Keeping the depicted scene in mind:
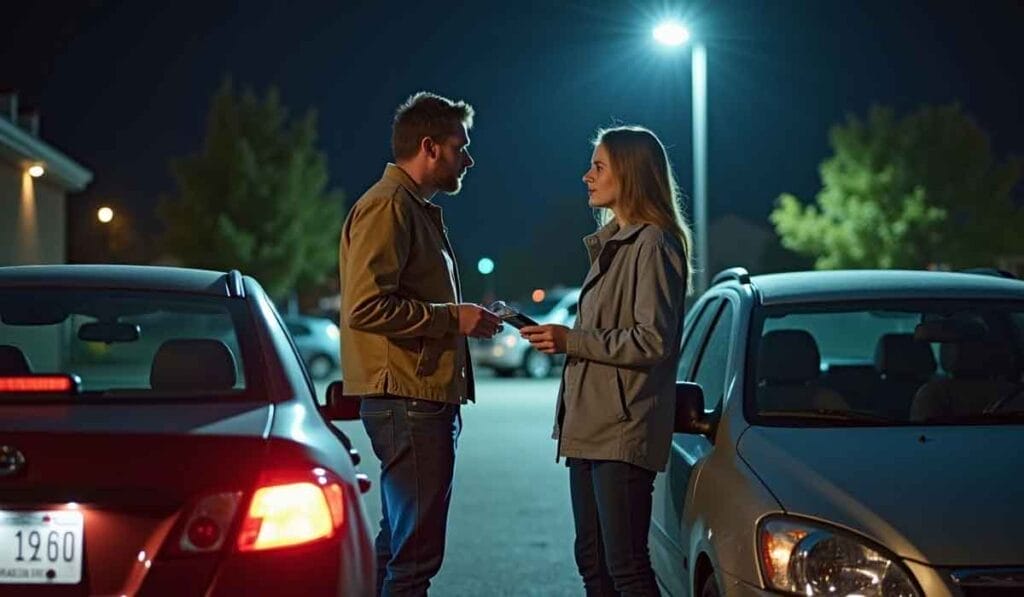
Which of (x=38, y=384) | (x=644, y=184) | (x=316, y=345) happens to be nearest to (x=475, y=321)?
(x=644, y=184)

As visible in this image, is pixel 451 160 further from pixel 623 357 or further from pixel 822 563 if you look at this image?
pixel 822 563

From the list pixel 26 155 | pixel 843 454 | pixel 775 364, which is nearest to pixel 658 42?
pixel 26 155

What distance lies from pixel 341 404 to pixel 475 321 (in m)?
0.53

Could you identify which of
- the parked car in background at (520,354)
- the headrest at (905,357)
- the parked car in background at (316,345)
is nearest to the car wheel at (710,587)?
the headrest at (905,357)

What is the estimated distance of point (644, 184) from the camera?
15.7 feet

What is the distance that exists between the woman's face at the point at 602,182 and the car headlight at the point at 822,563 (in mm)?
1144

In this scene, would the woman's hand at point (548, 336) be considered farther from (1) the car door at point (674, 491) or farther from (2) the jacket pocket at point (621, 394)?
(1) the car door at point (674, 491)

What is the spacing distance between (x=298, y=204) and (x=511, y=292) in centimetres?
4174

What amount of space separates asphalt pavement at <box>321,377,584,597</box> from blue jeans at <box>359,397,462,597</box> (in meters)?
2.40

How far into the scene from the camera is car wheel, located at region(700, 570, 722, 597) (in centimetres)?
454

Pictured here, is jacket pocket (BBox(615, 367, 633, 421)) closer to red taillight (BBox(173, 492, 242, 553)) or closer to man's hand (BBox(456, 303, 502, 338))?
man's hand (BBox(456, 303, 502, 338))

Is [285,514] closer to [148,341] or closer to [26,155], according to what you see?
[26,155]

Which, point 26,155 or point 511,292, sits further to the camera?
point 511,292

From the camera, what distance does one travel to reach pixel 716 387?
5824 mm
